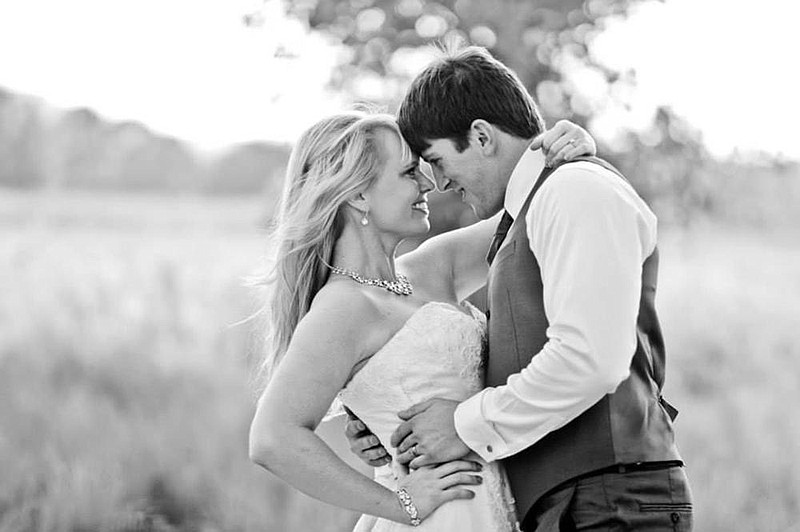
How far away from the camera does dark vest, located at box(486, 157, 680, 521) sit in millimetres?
2164

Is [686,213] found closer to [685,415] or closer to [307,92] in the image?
[685,415]

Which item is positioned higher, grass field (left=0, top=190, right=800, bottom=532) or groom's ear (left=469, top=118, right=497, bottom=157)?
groom's ear (left=469, top=118, right=497, bottom=157)

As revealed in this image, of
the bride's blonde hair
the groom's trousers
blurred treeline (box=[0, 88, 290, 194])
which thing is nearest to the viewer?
the groom's trousers

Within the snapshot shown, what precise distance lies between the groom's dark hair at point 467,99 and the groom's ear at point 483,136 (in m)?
0.01

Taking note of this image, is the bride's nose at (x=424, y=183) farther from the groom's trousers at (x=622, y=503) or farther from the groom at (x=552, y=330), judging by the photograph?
the groom's trousers at (x=622, y=503)

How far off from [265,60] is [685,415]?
3207 millimetres

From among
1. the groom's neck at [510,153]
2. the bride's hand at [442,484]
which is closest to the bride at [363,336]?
the bride's hand at [442,484]

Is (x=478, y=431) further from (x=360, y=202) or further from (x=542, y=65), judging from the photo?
(x=542, y=65)

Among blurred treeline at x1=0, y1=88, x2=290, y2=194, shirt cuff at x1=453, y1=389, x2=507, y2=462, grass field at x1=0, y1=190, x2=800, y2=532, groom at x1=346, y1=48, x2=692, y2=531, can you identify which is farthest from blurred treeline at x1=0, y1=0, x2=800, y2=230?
shirt cuff at x1=453, y1=389, x2=507, y2=462

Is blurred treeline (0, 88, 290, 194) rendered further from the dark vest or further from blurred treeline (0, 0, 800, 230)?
the dark vest

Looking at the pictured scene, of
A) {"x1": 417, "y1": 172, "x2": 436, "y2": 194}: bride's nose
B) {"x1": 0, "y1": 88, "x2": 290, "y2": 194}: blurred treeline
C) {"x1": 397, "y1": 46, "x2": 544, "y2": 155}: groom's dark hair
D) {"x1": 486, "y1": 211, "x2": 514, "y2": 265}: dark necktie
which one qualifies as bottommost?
{"x1": 0, "y1": 88, "x2": 290, "y2": 194}: blurred treeline

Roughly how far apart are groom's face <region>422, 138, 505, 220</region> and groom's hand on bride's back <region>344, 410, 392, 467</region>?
1.79ft

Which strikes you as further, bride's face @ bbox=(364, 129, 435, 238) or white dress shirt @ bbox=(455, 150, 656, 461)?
bride's face @ bbox=(364, 129, 435, 238)

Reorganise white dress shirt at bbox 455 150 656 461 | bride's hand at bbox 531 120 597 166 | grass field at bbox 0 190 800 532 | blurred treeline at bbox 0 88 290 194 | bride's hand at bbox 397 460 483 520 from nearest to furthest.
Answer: white dress shirt at bbox 455 150 656 461 < bride's hand at bbox 531 120 597 166 < bride's hand at bbox 397 460 483 520 < grass field at bbox 0 190 800 532 < blurred treeline at bbox 0 88 290 194
